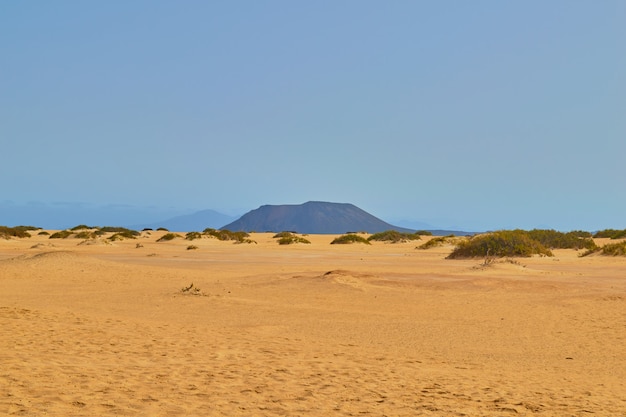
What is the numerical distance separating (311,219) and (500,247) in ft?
440

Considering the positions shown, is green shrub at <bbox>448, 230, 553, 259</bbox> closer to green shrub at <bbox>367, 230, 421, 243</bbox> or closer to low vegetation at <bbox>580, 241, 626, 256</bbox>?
low vegetation at <bbox>580, 241, 626, 256</bbox>

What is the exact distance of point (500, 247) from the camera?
38875mm

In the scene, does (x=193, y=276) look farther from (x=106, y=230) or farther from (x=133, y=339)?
(x=106, y=230)

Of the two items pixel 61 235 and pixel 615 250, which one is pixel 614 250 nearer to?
pixel 615 250

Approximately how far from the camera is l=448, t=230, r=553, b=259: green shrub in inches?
1508

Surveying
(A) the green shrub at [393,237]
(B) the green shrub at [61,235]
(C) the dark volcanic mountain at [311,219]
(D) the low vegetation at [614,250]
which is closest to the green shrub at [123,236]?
(B) the green shrub at [61,235]

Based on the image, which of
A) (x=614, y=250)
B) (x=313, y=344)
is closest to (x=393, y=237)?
(x=614, y=250)

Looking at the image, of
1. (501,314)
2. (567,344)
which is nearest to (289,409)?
(567,344)

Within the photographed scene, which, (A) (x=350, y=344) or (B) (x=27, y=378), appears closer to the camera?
(B) (x=27, y=378)

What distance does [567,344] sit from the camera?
45.8 feet

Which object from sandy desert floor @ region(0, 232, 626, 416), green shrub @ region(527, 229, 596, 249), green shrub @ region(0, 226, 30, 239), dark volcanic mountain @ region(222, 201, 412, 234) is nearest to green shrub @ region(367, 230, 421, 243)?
green shrub @ region(527, 229, 596, 249)

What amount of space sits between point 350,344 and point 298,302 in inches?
283

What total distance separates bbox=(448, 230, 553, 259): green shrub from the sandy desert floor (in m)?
10.0

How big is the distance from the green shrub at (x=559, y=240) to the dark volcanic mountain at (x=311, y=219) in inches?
4402
